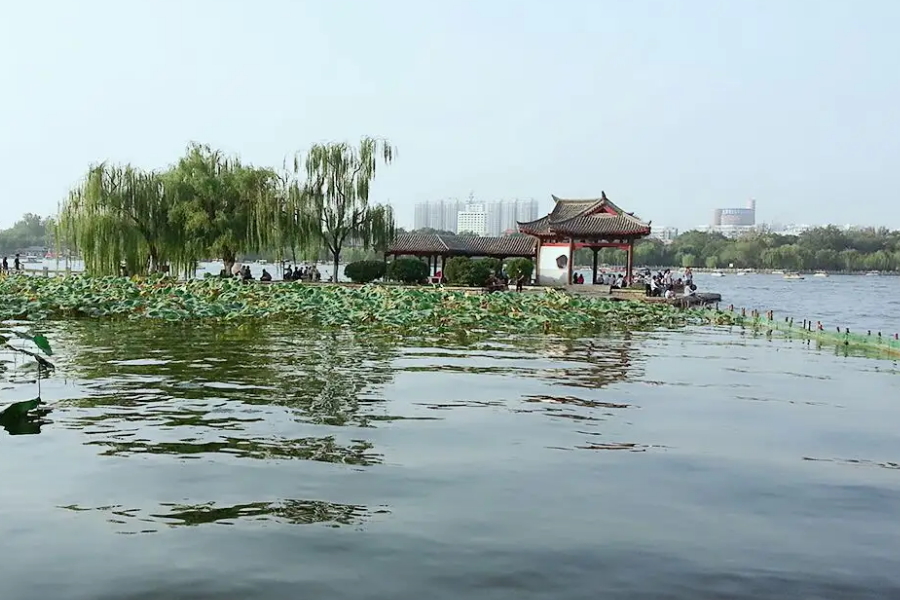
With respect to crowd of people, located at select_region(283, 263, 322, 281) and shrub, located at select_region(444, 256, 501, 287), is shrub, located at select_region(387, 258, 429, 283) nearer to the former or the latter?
shrub, located at select_region(444, 256, 501, 287)

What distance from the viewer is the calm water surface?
4.32 meters

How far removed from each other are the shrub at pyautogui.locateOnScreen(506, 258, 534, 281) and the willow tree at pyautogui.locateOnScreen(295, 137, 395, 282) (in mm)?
4310

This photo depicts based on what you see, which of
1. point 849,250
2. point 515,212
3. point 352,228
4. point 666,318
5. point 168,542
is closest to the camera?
point 168,542

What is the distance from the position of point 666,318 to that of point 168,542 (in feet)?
62.2

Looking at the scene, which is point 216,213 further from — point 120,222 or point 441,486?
point 441,486

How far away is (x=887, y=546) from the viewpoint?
4926 mm

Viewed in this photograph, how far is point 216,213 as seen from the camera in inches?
1121

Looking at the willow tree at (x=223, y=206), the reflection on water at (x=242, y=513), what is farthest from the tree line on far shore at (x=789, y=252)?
the reflection on water at (x=242, y=513)

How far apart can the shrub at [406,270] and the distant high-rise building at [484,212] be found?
13422 cm

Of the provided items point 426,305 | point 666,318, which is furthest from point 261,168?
point 666,318

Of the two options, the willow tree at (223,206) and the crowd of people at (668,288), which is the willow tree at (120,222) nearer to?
the willow tree at (223,206)

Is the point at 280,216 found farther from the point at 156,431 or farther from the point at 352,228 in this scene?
the point at 156,431

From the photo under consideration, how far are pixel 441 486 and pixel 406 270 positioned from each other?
2521 centimetres

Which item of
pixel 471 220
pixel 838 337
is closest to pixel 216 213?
pixel 838 337
